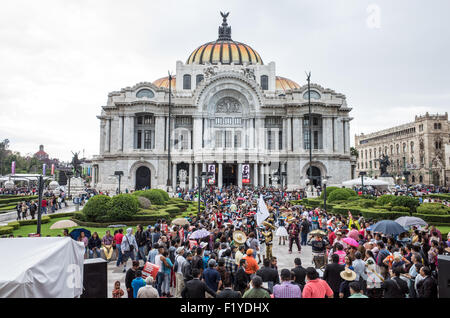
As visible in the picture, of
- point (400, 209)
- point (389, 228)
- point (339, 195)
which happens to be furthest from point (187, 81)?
point (389, 228)

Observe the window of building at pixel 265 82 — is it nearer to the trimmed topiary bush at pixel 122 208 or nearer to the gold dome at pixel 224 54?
the gold dome at pixel 224 54

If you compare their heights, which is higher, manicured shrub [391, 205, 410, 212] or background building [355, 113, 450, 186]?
background building [355, 113, 450, 186]

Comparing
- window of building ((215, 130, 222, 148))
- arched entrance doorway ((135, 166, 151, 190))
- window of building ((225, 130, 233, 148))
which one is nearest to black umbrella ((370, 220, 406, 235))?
Answer: window of building ((225, 130, 233, 148))

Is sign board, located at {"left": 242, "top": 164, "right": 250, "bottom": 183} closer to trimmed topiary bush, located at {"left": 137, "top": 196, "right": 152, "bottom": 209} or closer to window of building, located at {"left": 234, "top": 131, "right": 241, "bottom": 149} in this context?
window of building, located at {"left": 234, "top": 131, "right": 241, "bottom": 149}

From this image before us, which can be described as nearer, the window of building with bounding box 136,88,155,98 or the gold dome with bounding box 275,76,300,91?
the window of building with bounding box 136,88,155,98

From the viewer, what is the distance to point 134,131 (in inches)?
2306

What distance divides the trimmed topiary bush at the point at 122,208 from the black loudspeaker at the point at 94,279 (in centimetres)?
1391

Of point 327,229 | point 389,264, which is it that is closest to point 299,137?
point 327,229

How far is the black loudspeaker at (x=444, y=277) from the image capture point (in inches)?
289

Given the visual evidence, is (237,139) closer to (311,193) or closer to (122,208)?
(311,193)

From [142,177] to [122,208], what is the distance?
35931 millimetres

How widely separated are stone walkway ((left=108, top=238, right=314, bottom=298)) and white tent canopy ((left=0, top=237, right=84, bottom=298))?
4.42 m

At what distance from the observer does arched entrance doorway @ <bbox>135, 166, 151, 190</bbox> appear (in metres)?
57.2

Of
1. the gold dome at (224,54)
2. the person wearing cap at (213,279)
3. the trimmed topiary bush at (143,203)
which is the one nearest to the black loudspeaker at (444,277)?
the person wearing cap at (213,279)
